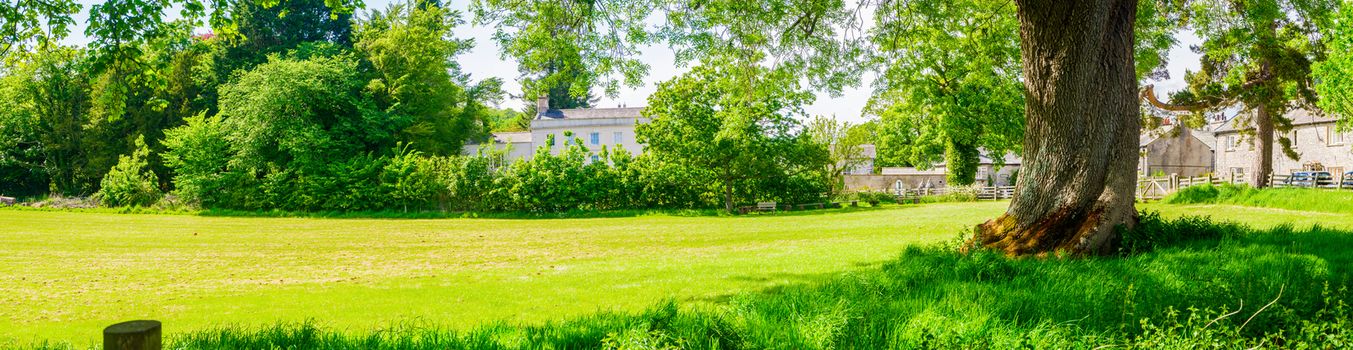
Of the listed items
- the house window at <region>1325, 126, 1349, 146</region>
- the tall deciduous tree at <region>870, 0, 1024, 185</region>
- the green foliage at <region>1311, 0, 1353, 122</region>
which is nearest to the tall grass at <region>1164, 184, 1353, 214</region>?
the green foliage at <region>1311, 0, 1353, 122</region>

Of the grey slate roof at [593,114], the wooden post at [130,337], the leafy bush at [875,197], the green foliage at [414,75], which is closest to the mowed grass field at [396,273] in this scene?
the wooden post at [130,337]

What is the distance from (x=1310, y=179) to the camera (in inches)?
1241

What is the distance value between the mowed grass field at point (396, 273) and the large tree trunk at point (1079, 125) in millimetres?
2032

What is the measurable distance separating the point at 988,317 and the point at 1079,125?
190 inches

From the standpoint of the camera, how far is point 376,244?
17.8m

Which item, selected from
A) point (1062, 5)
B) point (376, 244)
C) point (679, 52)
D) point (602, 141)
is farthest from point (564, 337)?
point (602, 141)

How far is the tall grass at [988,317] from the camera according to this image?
3797mm

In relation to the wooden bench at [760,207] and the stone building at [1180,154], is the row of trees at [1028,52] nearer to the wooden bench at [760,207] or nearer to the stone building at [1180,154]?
the wooden bench at [760,207]

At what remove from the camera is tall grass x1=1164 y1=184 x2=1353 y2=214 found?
1850 cm

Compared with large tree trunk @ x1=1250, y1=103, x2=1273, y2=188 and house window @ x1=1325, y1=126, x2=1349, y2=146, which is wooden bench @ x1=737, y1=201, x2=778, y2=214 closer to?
large tree trunk @ x1=1250, y1=103, x2=1273, y2=188

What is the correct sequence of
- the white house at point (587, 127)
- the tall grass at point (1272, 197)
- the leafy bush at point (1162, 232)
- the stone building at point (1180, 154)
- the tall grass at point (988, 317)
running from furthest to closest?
the white house at point (587, 127) < the stone building at point (1180, 154) < the tall grass at point (1272, 197) < the leafy bush at point (1162, 232) < the tall grass at point (988, 317)

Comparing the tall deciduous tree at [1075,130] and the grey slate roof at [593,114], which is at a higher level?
the grey slate roof at [593,114]

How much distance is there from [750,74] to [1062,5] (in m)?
5.46

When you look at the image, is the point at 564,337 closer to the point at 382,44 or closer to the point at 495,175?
the point at 495,175
